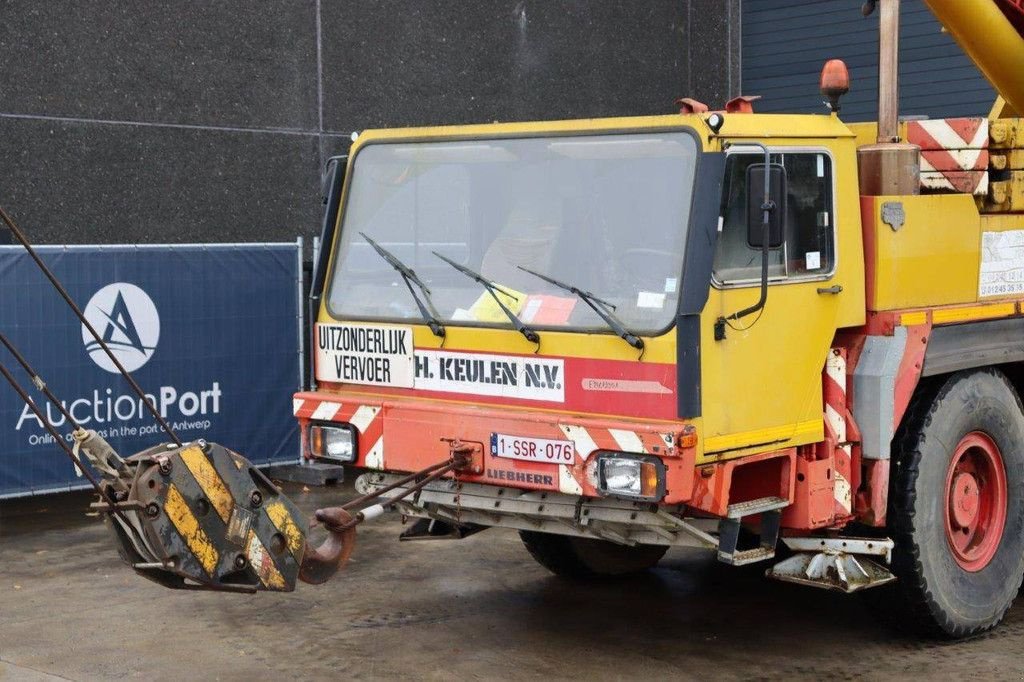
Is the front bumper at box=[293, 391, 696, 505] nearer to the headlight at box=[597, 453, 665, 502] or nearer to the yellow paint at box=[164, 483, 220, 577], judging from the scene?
the headlight at box=[597, 453, 665, 502]

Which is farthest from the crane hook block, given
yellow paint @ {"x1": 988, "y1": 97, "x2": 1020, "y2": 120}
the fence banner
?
yellow paint @ {"x1": 988, "y1": 97, "x2": 1020, "y2": 120}

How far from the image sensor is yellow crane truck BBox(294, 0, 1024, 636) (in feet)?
20.4

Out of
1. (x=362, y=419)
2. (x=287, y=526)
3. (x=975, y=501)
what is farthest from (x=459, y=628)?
(x=975, y=501)

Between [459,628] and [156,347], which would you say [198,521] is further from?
[156,347]

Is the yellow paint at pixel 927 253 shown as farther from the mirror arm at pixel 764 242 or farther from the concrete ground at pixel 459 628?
the concrete ground at pixel 459 628

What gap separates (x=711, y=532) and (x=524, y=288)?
4.50 ft

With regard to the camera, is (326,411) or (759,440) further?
(326,411)

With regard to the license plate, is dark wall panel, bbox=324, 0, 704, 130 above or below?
above

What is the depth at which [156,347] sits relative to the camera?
11.0m

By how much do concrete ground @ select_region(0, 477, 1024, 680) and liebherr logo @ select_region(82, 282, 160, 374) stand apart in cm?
193

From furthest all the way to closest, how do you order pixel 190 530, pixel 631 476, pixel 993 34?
1. pixel 993 34
2. pixel 631 476
3. pixel 190 530

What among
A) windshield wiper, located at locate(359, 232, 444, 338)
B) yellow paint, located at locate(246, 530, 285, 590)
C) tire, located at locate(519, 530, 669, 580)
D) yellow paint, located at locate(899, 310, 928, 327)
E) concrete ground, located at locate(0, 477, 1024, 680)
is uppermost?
windshield wiper, located at locate(359, 232, 444, 338)

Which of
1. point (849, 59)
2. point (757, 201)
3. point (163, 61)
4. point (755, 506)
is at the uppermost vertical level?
point (849, 59)

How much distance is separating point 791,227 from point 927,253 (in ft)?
2.99
